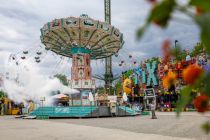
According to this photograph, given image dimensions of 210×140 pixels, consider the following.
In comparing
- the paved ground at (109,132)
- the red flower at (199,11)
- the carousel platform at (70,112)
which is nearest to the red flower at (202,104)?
the red flower at (199,11)

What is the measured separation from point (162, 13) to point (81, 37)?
44873 mm

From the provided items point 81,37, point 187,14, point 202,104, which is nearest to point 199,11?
point 187,14

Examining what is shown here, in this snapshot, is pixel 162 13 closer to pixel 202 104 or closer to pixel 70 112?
pixel 202 104

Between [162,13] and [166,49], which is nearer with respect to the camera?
[162,13]

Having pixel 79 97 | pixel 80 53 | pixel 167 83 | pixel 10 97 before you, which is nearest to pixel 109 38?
pixel 80 53

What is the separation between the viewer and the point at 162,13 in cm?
127

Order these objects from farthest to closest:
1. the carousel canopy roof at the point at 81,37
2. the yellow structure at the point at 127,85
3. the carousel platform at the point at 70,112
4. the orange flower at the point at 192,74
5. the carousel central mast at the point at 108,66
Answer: the carousel central mast at the point at 108,66 → the yellow structure at the point at 127,85 → the carousel canopy roof at the point at 81,37 → the carousel platform at the point at 70,112 → the orange flower at the point at 192,74

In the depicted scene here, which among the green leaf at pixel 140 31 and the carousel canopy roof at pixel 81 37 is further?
the carousel canopy roof at pixel 81 37

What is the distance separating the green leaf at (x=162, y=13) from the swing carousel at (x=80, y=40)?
137 feet

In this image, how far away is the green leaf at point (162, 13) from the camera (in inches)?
49.8

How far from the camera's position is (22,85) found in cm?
5172

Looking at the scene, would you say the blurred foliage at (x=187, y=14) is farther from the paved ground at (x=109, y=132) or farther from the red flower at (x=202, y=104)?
the paved ground at (x=109, y=132)

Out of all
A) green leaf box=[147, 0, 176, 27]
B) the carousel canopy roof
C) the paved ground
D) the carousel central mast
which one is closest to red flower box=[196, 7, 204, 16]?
green leaf box=[147, 0, 176, 27]

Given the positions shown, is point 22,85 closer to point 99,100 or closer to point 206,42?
point 99,100
